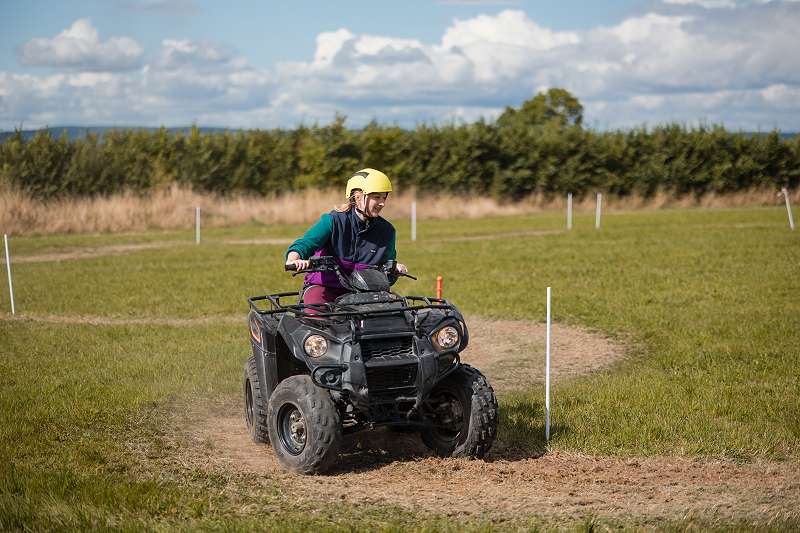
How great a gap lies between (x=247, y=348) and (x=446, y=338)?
6.66m

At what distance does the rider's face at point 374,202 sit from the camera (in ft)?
29.6

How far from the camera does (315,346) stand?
7.93 metres

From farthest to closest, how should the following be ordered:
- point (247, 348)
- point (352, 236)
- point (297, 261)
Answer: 1. point (247, 348)
2. point (352, 236)
3. point (297, 261)

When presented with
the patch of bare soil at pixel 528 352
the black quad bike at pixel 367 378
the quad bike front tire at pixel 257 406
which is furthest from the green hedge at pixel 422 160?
the black quad bike at pixel 367 378

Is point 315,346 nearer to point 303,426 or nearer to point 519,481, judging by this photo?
point 303,426

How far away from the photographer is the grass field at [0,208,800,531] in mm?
7105

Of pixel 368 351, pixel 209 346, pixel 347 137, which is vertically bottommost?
pixel 209 346

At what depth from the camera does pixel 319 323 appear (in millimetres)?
8141

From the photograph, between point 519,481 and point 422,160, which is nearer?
point 519,481

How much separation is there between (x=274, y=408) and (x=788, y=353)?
7857 mm

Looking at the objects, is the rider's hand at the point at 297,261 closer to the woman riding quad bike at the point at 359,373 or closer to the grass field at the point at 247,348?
the woman riding quad bike at the point at 359,373

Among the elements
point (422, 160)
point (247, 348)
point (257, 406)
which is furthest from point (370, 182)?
point (422, 160)

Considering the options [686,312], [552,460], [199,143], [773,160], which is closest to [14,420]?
[552,460]

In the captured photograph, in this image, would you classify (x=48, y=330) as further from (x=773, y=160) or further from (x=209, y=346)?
(x=773, y=160)
